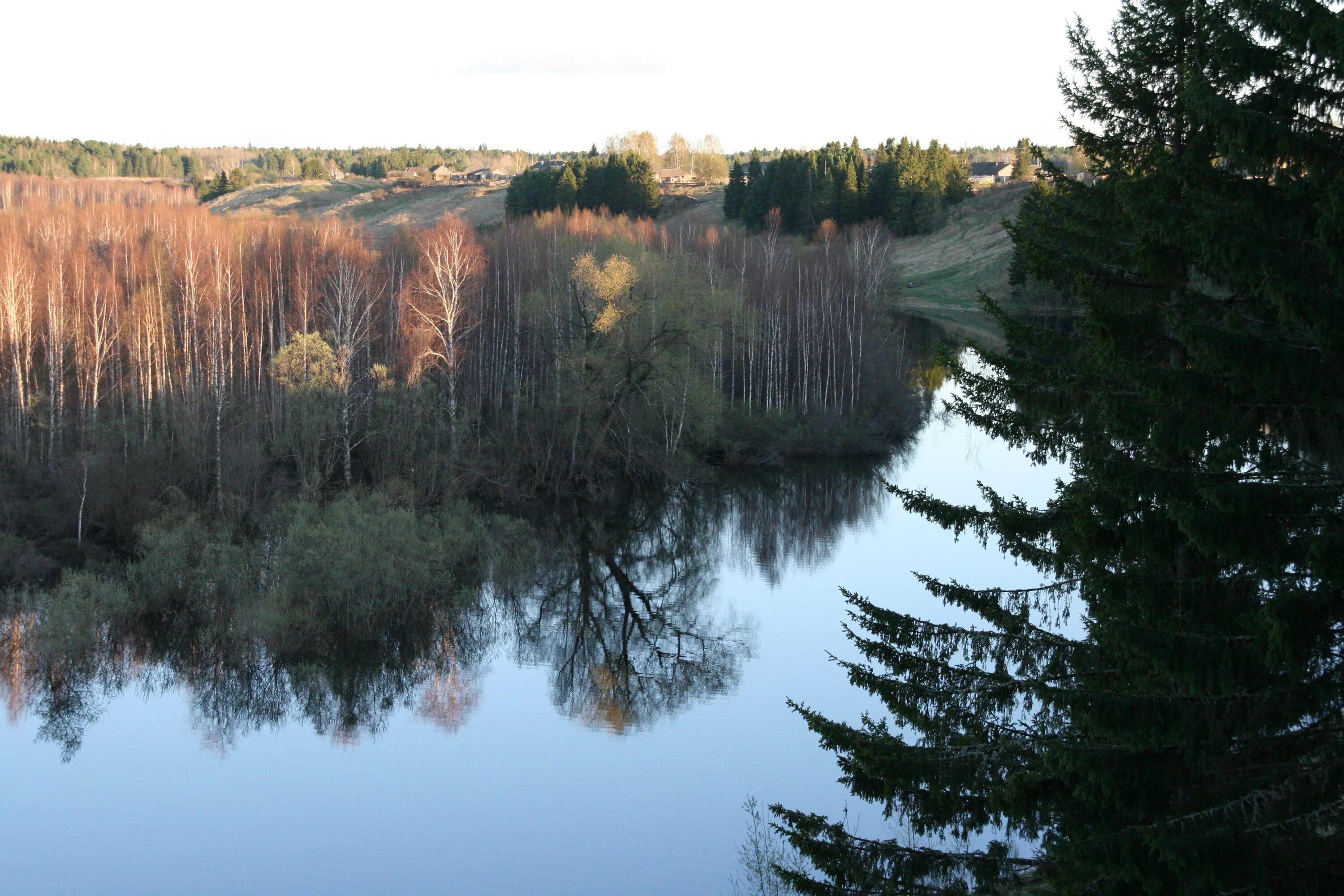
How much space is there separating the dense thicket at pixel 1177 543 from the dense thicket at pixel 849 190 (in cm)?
7115

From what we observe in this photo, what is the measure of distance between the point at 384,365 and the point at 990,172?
336ft

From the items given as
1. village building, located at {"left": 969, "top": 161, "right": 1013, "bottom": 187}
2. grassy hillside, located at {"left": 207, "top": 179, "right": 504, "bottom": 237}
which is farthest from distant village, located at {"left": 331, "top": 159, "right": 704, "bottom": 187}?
village building, located at {"left": 969, "top": 161, "right": 1013, "bottom": 187}

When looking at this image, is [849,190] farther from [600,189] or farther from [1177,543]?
[1177,543]

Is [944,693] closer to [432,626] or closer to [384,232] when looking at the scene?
[432,626]

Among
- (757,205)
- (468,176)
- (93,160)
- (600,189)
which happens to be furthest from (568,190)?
(93,160)

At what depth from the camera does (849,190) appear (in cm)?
7994

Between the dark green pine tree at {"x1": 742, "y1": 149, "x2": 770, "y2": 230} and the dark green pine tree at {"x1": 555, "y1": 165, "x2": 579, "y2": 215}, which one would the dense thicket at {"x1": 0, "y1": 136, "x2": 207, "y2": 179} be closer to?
the dark green pine tree at {"x1": 555, "y1": 165, "x2": 579, "y2": 215}

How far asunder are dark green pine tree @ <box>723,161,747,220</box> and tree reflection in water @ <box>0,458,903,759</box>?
5837cm

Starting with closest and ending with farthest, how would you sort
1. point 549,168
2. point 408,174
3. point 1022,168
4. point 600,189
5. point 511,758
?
point 511,758
point 600,189
point 1022,168
point 549,168
point 408,174

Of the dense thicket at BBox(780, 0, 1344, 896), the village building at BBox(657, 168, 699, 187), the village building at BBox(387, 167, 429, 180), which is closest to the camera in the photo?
the dense thicket at BBox(780, 0, 1344, 896)

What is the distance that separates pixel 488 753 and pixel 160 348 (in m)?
23.4

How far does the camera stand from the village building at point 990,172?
108019 mm

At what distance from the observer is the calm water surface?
14.3 metres

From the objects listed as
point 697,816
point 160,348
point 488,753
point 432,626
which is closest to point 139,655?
point 432,626
